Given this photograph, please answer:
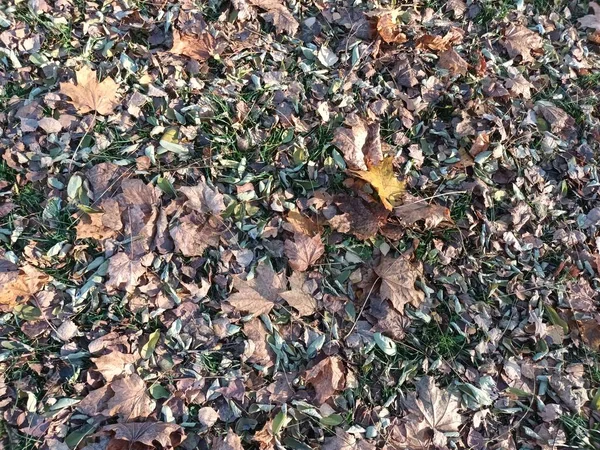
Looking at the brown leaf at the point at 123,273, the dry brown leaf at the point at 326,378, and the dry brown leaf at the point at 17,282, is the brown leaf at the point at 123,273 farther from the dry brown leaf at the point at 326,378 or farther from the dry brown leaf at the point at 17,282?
the dry brown leaf at the point at 326,378

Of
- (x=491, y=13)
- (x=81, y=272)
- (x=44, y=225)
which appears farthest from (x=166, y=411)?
(x=491, y=13)

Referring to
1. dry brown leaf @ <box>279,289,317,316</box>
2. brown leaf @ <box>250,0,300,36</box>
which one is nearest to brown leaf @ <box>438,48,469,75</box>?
brown leaf @ <box>250,0,300,36</box>

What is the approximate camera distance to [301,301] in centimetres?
253

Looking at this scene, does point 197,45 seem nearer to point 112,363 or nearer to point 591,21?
point 112,363

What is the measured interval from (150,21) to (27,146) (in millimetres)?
933

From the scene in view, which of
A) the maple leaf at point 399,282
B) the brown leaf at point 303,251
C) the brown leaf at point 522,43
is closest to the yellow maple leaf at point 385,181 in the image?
the maple leaf at point 399,282

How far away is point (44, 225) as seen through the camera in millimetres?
2557

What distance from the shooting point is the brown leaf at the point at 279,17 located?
301cm

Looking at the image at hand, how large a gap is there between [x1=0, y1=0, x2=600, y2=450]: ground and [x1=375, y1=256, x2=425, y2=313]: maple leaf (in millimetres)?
11

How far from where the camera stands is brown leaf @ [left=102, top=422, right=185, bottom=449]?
2195 millimetres

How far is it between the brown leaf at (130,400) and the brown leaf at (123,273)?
411mm

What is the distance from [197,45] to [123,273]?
129 centimetres

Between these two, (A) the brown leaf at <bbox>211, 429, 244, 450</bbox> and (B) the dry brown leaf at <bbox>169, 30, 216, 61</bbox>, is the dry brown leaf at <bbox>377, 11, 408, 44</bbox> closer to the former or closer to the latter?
(B) the dry brown leaf at <bbox>169, 30, 216, 61</bbox>

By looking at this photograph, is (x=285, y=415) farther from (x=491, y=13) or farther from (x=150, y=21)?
(x=491, y=13)
